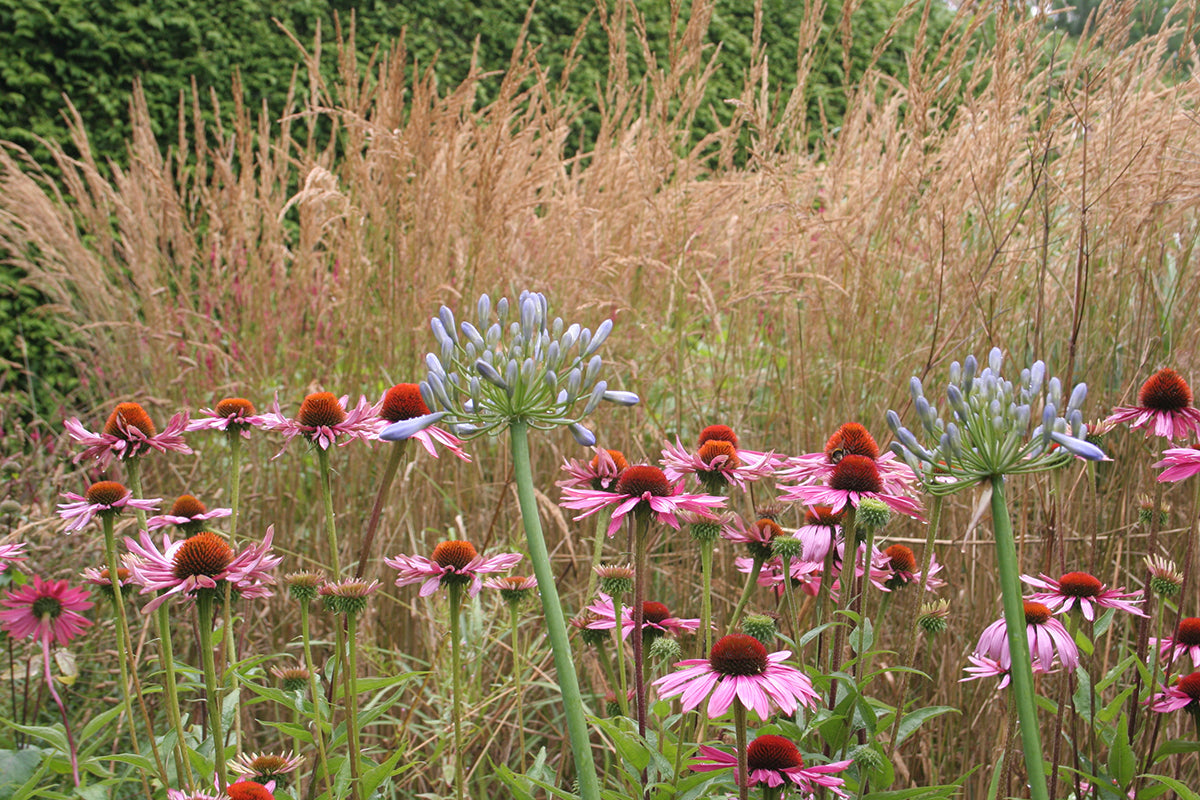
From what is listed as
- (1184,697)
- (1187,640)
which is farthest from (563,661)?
(1187,640)

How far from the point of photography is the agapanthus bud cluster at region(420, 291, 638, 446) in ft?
2.53

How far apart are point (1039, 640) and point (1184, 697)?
0.29m

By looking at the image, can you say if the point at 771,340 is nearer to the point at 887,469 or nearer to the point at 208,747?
the point at 887,469

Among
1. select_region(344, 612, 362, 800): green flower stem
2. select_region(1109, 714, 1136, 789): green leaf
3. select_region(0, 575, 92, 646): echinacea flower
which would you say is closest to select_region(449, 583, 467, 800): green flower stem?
select_region(344, 612, 362, 800): green flower stem

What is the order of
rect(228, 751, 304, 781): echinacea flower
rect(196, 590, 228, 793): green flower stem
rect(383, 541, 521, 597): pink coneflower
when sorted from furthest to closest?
rect(383, 541, 521, 597): pink coneflower < rect(228, 751, 304, 781): echinacea flower < rect(196, 590, 228, 793): green flower stem

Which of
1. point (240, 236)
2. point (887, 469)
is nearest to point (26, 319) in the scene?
point (240, 236)

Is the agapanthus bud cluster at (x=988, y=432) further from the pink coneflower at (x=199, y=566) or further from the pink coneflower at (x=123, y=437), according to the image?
the pink coneflower at (x=123, y=437)

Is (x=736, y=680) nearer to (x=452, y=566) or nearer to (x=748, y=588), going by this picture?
(x=748, y=588)

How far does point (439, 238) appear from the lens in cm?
281

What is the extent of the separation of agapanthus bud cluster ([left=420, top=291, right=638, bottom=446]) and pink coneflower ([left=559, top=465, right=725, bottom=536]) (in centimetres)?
31

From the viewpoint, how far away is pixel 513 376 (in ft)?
2.50

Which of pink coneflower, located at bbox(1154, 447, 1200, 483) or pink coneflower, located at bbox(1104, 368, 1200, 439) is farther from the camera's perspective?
pink coneflower, located at bbox(1104, 368, 1200, 439)

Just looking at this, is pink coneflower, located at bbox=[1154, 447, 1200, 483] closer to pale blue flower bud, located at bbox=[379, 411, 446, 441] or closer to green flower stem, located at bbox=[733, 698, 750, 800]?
green flower stem, located at bbox=[733, 698, 750, 800]

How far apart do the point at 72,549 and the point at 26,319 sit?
2715 mm
